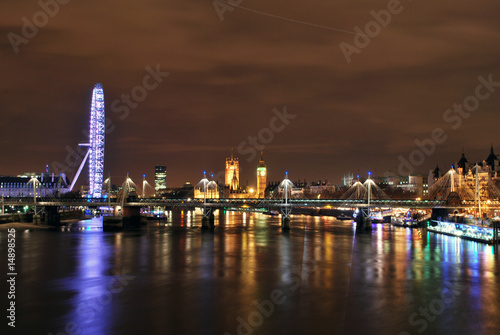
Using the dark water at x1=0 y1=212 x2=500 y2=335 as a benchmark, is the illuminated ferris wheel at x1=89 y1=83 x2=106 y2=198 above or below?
above

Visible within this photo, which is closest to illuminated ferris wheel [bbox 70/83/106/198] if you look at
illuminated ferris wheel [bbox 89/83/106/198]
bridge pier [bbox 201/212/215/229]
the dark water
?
illuminated ferris wheel [bbox 89/83/106/198]

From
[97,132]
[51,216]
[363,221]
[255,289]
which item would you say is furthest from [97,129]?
[255,289]

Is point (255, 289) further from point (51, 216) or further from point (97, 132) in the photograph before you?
point (97, 132)

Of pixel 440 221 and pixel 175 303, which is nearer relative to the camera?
pixel 175 303

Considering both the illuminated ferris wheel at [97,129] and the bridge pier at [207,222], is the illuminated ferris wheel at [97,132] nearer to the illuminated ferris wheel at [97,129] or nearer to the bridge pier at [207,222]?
the illuminated ferris wheel at [97,129]

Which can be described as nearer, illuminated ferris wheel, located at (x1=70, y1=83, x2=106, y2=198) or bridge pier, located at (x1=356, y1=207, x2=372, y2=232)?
bridge pier, located at (x1=356, y1=207, x2=372, y2=232)

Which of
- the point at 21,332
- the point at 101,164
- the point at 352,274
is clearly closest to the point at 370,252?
the point at 352,274

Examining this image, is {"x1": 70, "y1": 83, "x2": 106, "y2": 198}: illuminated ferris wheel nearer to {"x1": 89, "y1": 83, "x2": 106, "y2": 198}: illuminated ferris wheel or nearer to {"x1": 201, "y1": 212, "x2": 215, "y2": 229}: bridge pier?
{"x1": 89, "y1": 83, "x2": 106, "y2": 198}: illuminated ferris wheel

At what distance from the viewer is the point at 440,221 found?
74.2 meters

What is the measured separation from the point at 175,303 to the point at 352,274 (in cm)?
1481

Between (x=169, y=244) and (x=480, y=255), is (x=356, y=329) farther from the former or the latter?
(x=169, y=244)

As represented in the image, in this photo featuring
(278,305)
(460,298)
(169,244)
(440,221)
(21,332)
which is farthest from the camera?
(440,221)

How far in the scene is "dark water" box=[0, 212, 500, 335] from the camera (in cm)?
2422

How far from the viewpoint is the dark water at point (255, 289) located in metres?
24.2
